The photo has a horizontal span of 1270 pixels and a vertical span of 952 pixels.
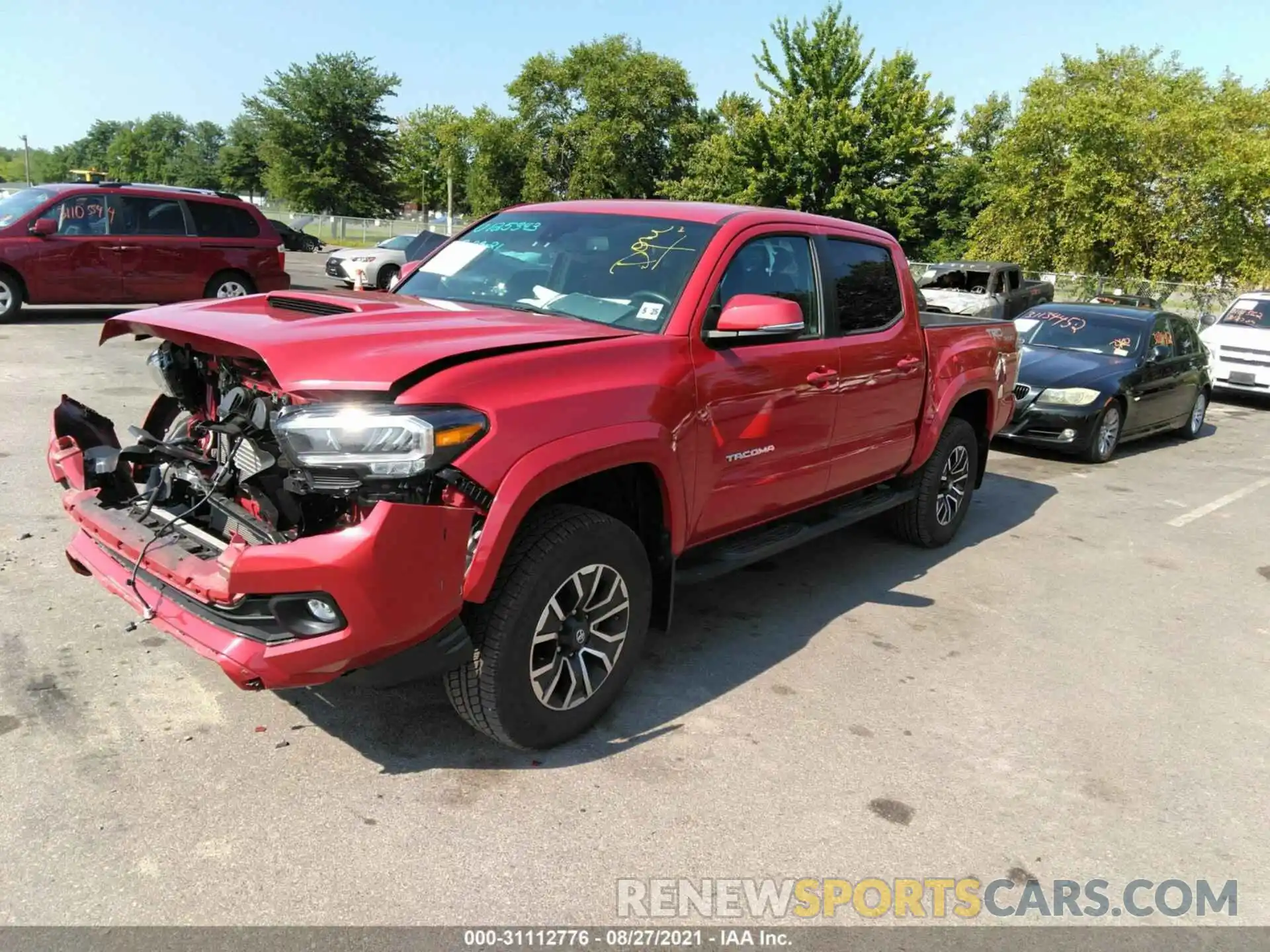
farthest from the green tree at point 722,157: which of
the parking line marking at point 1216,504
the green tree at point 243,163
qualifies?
the green tree at point 243,163

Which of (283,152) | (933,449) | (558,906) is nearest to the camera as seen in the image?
(558,906)

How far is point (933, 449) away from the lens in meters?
5.71

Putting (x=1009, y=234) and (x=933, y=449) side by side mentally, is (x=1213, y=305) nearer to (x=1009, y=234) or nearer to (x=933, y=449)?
(x=1009, y=234)

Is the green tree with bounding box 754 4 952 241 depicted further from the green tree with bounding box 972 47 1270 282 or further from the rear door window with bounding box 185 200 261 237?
the rear door window with bounding box 185 200 261 237

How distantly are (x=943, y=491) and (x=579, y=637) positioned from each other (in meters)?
3.56

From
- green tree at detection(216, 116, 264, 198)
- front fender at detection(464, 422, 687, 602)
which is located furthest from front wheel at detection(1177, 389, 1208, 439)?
green tree at detection(216, 116, 264, 198)

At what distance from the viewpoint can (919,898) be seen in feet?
9.04

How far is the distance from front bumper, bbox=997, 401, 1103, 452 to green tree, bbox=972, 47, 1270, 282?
18549 millimetres

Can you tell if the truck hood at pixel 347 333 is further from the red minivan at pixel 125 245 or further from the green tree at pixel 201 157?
the green tree at pixel 201 157

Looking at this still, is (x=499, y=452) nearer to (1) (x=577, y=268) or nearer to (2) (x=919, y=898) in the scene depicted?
(1) (x=577, y=268)

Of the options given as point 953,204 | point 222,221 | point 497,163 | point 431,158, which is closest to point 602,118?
point 497,163

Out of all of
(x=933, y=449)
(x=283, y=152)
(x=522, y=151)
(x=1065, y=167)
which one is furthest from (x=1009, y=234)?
(x=283, y=152)

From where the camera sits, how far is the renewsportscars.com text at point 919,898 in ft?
8.71

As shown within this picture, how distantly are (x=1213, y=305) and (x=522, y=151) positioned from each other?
39.6 m
